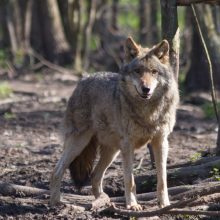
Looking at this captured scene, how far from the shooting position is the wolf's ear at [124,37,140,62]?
7695 millimetres

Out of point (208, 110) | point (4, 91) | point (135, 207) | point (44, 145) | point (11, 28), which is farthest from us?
point (11, 28)

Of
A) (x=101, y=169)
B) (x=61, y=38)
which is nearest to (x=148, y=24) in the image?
(x=61, y=38)

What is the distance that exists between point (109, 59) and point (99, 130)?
13.8m

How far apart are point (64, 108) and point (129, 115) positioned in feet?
25.5

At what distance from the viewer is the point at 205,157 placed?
366 inches

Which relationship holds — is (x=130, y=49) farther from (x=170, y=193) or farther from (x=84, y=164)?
(x=170, y=193)

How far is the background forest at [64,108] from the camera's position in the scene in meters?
8.02

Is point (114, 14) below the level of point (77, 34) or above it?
above

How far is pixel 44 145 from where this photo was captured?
12.0 meters

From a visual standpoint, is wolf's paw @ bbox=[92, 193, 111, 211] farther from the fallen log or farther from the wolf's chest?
the fallen log

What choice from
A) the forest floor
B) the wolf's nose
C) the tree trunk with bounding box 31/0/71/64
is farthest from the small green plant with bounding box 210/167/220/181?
the tree trunk with bounding box 31/0/71/64

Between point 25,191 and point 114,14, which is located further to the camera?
point 114,14

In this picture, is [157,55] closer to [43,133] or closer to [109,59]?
[43,133]

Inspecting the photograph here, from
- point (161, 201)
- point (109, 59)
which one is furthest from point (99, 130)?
point (109, 59)
